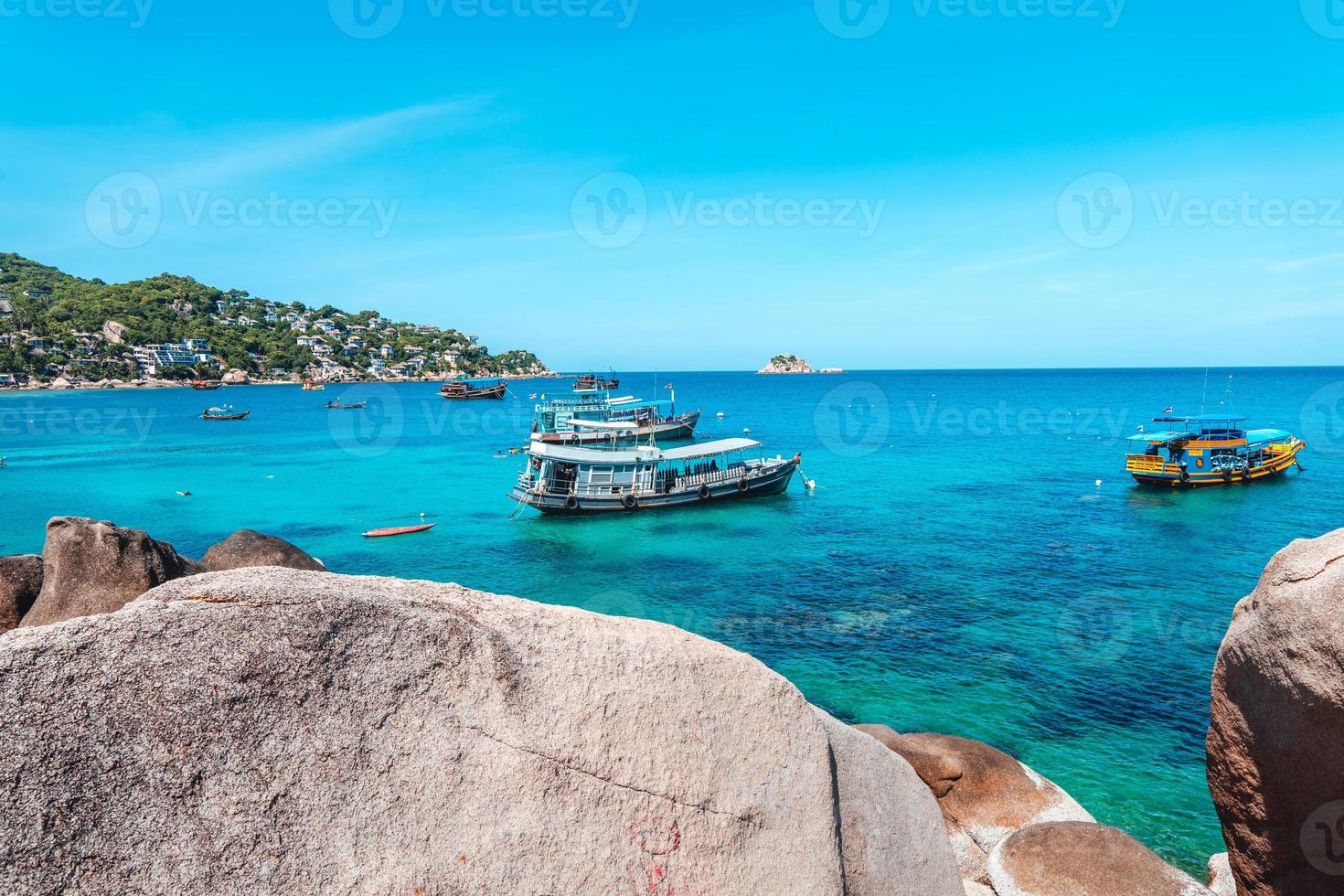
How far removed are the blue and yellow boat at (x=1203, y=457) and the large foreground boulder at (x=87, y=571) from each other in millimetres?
56019

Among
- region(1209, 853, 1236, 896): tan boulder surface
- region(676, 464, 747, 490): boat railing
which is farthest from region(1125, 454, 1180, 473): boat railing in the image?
region(1209, 853, 1236, 896): tan boulder surface

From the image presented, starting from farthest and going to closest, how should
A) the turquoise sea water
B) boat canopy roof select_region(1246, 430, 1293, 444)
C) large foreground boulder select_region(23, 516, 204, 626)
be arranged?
1. boat canopy roof select_region(1246, 430, 1293, 444)
2. the turquoise sea water
3. large foreground boulder select_region(23, 516, 204, 626)

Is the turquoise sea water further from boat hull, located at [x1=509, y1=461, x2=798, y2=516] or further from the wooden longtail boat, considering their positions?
the wooden longtail boat

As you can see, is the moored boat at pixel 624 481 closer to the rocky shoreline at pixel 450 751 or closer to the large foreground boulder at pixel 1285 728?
the large foreground boulder at pixel 1285 728

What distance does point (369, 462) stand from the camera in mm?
67750

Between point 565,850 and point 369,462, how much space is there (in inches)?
2709

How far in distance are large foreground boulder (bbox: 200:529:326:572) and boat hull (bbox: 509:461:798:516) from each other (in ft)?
82.9

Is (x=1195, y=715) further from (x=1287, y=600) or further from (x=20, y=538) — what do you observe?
(x=20, y=538)

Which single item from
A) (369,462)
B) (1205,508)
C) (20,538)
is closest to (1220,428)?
(1205,508)

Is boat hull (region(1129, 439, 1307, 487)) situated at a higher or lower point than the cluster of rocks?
lower

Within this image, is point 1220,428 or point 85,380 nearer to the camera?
point 1220,428

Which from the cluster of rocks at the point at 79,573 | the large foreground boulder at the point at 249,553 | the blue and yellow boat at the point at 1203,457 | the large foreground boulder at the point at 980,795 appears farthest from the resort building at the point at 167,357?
the large foreground boulder at the point at 980,795

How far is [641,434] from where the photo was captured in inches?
3223

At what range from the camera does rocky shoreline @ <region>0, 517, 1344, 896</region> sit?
3.65 meters
